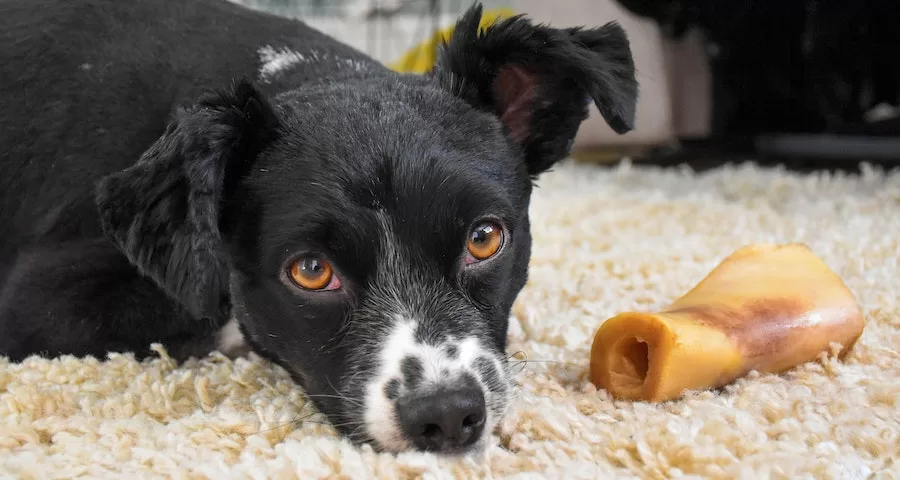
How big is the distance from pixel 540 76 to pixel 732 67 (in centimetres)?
341

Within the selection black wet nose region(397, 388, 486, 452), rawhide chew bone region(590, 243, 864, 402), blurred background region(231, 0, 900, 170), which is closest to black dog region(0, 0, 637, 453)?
black wet nose region(397, 388, 486, 452)

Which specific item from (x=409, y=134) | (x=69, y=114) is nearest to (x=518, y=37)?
(x=409, y=134)

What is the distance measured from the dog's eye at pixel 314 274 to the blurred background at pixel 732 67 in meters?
2.79

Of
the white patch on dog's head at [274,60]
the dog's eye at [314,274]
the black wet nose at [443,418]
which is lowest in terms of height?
the black wet nose at [443,418]

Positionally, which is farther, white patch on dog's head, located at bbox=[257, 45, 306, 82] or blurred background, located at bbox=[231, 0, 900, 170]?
blurred background, located at bbox=[231, 0, 900, 170]

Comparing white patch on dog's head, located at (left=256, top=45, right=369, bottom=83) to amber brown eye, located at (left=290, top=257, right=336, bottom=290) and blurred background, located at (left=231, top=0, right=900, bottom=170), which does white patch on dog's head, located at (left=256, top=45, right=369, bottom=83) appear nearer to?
amber brown eye, located at (left=290, top=257, right=336, bottom=290)

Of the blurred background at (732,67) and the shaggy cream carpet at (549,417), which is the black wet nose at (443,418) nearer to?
the shaggy cream carpet at (549,417)

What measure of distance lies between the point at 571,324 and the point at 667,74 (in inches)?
124

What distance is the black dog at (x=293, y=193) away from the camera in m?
1.42

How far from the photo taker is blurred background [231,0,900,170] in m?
4.29

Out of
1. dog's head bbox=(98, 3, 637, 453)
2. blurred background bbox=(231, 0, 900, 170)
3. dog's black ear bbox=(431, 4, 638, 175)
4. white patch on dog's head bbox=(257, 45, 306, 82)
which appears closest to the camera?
dog's head bbox=(98, 3, 637, 453)

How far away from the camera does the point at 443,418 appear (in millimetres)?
1267

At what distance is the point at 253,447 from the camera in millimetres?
1339

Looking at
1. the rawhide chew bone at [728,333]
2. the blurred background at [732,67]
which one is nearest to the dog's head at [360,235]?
the rawhide chew bone at [728,333]
